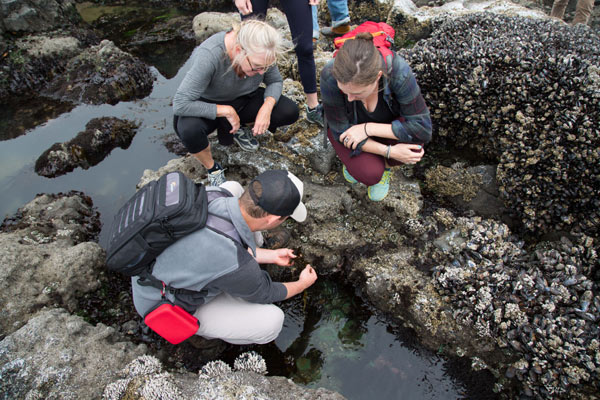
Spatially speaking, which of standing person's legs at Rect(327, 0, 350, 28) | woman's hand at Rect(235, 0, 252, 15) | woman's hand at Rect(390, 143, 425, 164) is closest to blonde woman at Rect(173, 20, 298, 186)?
woman's hand at Rect(235, 0, 252, 15)

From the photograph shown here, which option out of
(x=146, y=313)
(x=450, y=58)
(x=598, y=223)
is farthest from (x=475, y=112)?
(x=146, y=313)

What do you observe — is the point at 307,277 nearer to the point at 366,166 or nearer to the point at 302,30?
the point at 366,166

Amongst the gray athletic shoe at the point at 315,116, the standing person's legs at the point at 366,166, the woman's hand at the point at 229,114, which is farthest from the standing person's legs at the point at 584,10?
the woman's hand at the point at 229,114

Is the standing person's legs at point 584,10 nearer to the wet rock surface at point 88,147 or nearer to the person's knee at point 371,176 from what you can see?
the person's knee at point 371,176

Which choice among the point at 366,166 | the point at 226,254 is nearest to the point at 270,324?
the point at 226,254

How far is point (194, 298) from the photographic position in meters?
2.72

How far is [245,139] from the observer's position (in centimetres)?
411

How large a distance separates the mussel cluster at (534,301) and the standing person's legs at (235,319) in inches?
62.5

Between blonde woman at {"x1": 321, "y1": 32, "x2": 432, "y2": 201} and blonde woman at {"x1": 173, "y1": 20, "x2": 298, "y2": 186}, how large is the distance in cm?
58

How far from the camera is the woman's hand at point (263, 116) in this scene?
3.71 m

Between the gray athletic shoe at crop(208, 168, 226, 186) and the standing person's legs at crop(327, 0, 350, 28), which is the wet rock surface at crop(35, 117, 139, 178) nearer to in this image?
the gray athletic shoe at crop(208, 168, 226, 186)

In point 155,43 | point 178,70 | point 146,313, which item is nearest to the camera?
point 146,313

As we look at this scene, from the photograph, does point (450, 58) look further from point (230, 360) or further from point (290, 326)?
point (230, 360)

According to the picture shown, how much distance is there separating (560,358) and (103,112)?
6849 millimetres
